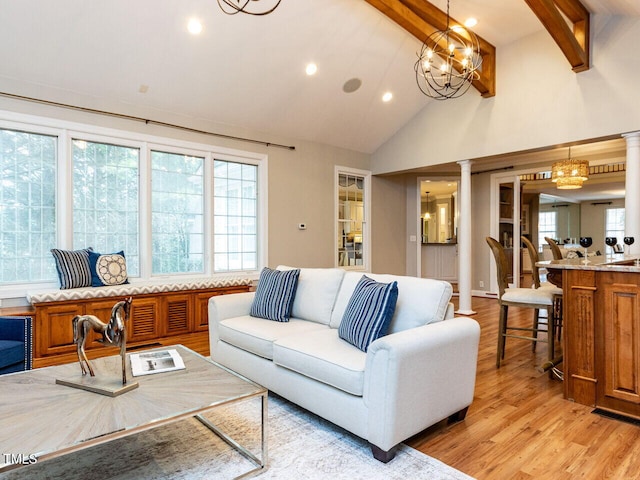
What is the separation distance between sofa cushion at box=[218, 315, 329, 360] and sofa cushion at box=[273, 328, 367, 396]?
0.45 feet

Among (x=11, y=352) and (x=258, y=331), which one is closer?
(x=11, y=352)

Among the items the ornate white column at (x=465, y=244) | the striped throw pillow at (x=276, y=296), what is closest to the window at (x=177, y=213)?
the striped throw pillow at (x=276, y=296)

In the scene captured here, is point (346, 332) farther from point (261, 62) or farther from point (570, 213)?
point (570, 213)

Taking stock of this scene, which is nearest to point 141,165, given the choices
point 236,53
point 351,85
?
point 236,53

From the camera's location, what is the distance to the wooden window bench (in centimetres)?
378

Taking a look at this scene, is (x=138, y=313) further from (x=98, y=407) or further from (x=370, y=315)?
(x=370, y=315)

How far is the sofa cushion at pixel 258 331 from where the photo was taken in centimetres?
276

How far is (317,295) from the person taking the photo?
321 centimetres

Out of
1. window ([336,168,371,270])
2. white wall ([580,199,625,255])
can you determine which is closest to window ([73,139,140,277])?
window ([336,168,371,270])

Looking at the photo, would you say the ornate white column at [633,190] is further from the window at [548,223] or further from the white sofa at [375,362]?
the window at [548,223]

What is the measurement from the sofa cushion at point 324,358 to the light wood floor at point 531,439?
1.79 feet

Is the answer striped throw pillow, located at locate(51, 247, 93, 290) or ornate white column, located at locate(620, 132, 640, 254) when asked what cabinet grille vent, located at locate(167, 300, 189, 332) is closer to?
striped throw pillow, located at locate(51, 247, 93, 290)

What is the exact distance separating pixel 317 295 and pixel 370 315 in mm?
878

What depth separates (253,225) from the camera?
5.86 m
